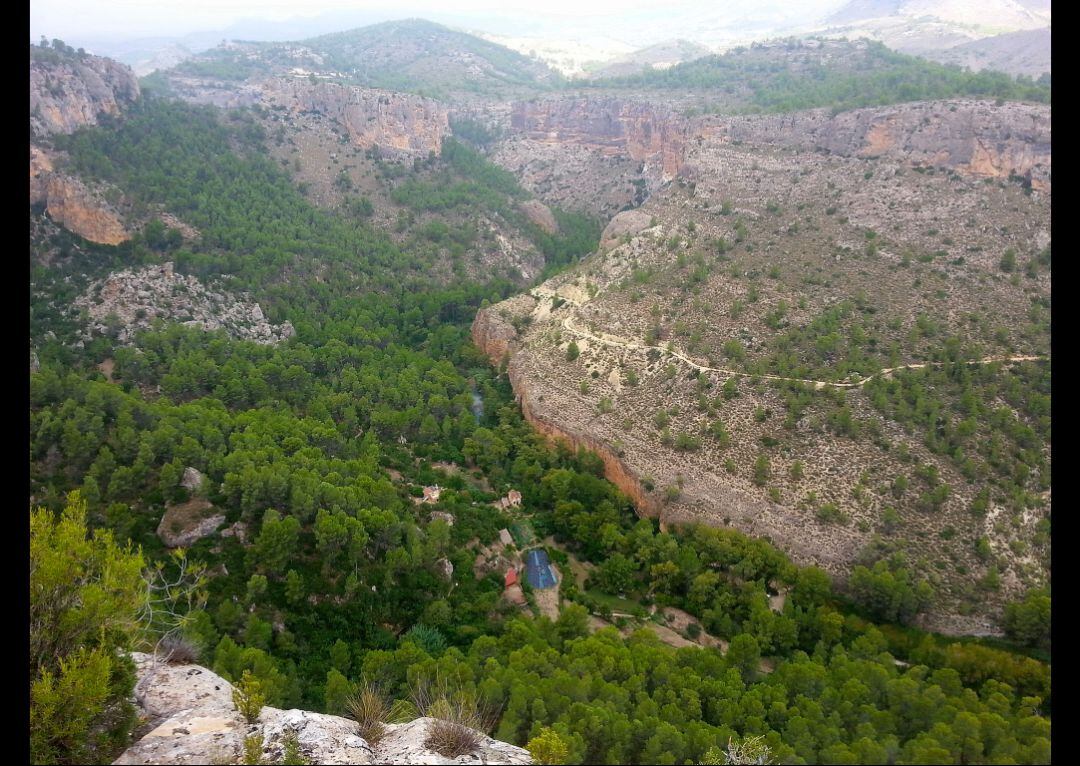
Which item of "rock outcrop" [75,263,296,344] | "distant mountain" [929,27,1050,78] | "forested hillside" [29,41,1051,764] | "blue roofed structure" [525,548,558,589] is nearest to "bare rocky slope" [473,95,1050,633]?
"forested hillside" [29,41,1051,764]

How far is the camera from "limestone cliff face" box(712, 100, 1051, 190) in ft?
182

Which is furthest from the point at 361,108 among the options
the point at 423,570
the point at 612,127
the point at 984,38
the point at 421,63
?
the point at 984,38

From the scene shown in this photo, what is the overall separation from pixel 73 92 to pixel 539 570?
8372cm

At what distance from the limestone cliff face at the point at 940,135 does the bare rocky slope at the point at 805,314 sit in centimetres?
20

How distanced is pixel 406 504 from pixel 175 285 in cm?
3939

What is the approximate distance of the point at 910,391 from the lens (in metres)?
41.0

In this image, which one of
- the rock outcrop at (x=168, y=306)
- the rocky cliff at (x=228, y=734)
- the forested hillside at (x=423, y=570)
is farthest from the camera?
the rock outcrop at (x=168, y=306)

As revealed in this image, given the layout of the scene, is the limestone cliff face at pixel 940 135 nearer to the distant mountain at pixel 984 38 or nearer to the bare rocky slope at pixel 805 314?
the bare rocky slope at pixel 805 314

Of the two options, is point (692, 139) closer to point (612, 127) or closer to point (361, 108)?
point (612, 127)

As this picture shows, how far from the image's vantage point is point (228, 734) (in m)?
14.7

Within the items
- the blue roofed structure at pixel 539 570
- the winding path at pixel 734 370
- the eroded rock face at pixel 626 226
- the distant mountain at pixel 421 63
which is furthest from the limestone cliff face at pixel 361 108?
the blue roofed structure at pixel 539 570

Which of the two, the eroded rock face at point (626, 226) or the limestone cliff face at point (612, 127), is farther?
the limestone cliff face at point (612, 127)

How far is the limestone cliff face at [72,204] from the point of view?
58250 mm

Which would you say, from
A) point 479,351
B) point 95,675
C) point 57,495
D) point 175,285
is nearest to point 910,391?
point 479,351
